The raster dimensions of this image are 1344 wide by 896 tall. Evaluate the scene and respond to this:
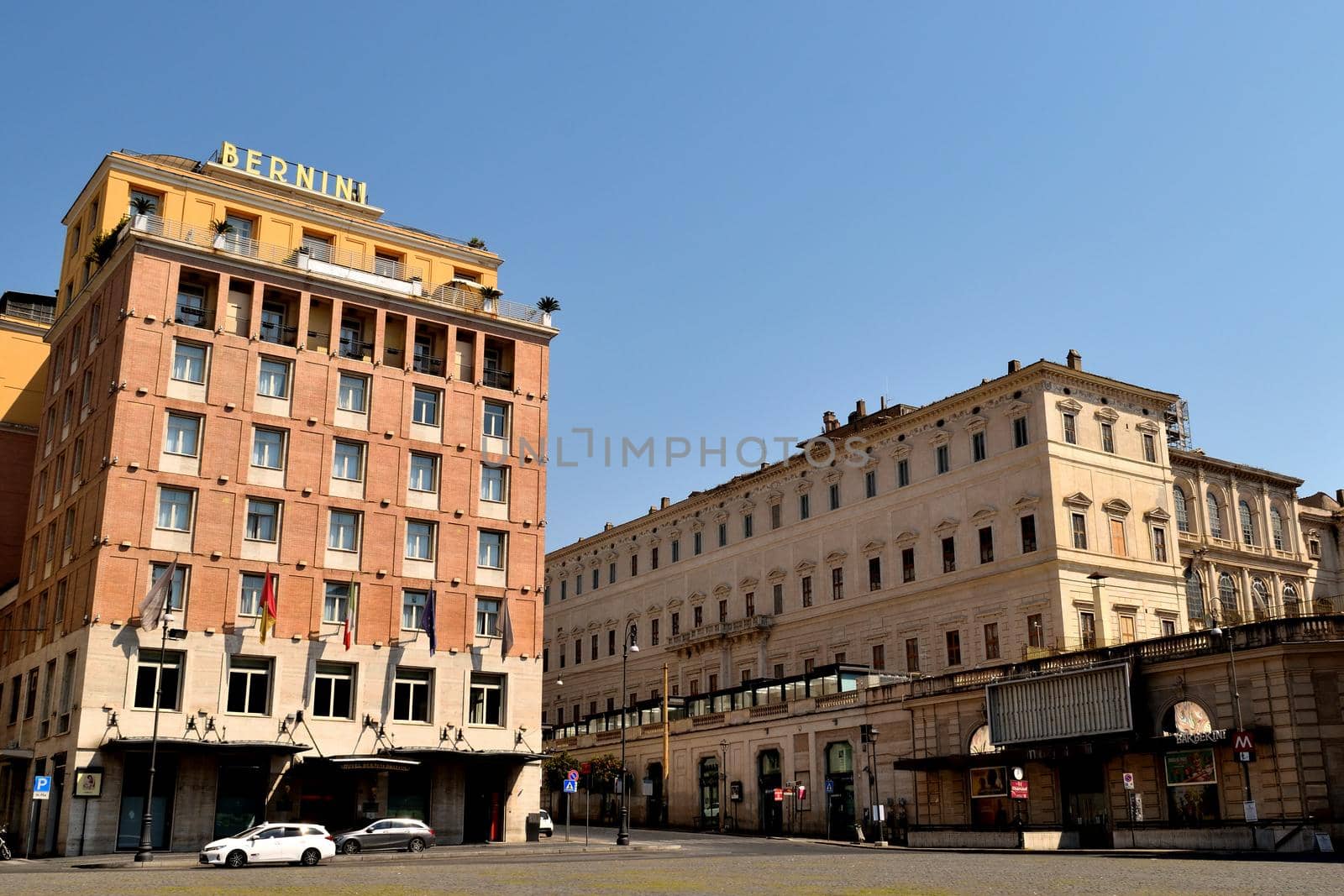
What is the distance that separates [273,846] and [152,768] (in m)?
4.55

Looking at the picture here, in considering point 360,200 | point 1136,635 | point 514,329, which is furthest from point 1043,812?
point 360,200

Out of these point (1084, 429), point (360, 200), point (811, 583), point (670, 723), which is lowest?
point (670, 723)

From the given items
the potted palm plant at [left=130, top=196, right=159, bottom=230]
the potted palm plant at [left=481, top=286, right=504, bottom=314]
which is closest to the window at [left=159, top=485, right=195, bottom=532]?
the potted palm plant at [left=130, top=196, right=159, bottom=230]

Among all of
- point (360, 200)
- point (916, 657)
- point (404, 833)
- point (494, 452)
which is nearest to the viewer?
point (404, 833)

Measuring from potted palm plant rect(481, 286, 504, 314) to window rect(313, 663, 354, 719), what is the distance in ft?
59.2

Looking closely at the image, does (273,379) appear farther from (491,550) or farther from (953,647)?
(953,647)

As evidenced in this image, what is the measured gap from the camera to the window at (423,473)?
186 feet

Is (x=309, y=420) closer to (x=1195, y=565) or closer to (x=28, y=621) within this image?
(x=28, y=621)

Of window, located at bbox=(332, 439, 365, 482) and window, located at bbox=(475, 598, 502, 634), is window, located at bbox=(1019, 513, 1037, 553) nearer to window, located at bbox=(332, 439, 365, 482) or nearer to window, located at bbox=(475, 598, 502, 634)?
window, located at bbox=(475, 598, 502, 634)

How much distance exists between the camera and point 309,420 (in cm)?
5441

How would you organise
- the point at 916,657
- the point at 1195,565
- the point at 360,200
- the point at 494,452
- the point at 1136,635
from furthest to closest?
the point at 1195,565 < the point at 916,657 < the point at 1136,635 < the point at 360,200 < the point at 494,452

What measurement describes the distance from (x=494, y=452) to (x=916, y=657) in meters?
29.8

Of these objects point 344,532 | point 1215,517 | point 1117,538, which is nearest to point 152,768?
point 344,532

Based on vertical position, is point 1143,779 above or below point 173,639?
below
